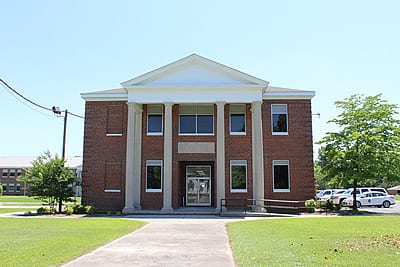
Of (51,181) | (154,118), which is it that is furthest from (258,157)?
(51,181)

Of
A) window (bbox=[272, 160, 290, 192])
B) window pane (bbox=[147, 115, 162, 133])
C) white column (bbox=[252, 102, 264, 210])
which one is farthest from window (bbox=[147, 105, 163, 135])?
window (bbox=[272, 160, 290, 192])

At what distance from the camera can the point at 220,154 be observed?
26688 millimetres

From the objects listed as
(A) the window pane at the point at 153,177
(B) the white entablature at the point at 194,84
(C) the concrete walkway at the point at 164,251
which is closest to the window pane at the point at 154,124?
(B) the white entablature at the point at 194,84

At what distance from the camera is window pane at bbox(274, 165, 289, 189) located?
2830 centimetres

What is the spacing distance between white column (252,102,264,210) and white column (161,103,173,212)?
5691 millimetres

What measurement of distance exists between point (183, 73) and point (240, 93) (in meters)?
4.22

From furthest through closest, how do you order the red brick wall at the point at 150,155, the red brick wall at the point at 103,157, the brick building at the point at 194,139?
the red brick wall at the point at 103,157, the red brick wall at the point at 150,155, the brick building at the point at 194,139

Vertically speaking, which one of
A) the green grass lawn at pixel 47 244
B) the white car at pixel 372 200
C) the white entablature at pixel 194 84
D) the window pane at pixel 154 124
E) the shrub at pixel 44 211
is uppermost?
the white entablature at pixel 194 84

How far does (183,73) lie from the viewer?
28.3 m

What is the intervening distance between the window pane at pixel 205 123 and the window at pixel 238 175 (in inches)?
117

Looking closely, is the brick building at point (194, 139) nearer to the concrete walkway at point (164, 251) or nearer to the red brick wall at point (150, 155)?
the red brick wall at point (150, 155)

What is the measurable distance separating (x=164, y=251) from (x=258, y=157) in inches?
662

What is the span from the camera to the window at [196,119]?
2941cm

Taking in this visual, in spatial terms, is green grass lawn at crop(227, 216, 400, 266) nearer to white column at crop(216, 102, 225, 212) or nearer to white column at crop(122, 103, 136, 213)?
white column at crop(216, 102, 225, 212)
